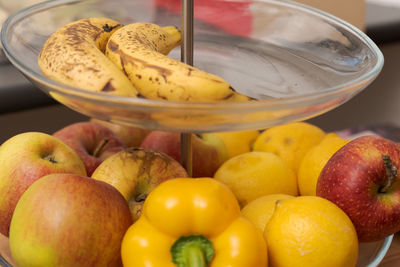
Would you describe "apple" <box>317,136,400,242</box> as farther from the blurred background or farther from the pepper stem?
the blurred background

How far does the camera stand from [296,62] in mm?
608

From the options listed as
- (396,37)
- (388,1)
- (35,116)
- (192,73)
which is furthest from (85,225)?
(388,1)

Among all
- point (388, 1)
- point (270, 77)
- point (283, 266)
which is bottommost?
point (388, 1)

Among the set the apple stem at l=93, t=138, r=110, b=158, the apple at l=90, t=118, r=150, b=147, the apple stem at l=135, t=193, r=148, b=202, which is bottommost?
the apple at l=90, t=118, r=150, b=147

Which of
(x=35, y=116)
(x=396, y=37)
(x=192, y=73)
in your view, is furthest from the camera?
(x=396, y=37)

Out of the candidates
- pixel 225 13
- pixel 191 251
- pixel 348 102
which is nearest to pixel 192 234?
pixel 191 251

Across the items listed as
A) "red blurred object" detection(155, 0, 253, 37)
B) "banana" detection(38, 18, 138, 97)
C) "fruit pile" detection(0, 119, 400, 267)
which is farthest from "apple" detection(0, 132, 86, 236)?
"red blurred object" detection(155, 0, 253, 37)

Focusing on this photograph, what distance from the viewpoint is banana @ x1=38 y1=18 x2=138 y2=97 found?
0.43 metres

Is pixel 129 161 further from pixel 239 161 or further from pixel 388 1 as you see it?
pixel 388 1

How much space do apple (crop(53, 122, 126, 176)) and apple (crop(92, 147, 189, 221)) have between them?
0.29 feet

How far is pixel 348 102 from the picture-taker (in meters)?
1.89

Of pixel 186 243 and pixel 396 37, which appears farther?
pixel 396 37

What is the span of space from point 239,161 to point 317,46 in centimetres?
16

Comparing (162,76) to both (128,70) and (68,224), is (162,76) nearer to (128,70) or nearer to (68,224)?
(128,70)
